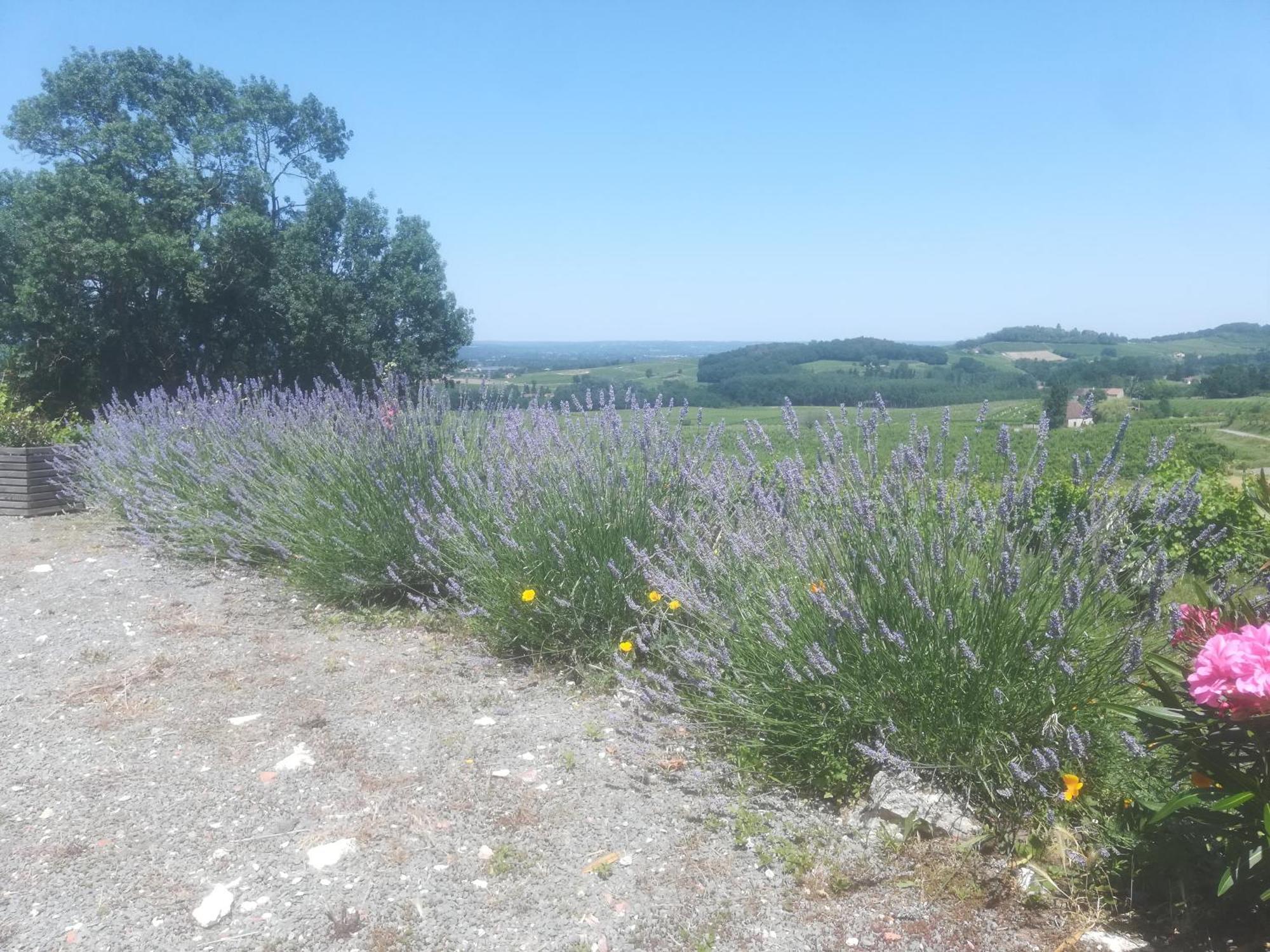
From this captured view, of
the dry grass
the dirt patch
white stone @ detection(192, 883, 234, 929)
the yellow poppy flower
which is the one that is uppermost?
the dirt patch

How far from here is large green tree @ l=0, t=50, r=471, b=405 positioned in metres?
12.5

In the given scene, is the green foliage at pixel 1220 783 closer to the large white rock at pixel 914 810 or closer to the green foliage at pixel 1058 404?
the large white rock at pixel 914 810

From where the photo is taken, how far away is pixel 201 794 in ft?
9.86

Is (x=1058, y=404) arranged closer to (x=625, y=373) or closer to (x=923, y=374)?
(x=923, y=374)

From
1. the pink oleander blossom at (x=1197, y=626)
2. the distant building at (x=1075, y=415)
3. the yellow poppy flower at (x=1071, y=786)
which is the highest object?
the distant building at (x=1075, y=415)

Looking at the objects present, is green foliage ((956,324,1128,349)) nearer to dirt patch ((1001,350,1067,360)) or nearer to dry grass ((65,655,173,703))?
dirt patch ((1001,350,1067,360))

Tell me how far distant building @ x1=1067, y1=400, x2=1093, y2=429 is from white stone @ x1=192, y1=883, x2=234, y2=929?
318 centimetres

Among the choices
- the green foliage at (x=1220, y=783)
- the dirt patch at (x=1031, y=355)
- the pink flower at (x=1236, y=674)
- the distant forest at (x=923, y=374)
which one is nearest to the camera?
the pink flower at (x=1236, y=674)

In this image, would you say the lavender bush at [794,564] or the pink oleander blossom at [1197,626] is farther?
the lavender bush at [794,564]

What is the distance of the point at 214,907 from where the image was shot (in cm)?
242

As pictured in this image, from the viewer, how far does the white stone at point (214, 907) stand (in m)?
2.37

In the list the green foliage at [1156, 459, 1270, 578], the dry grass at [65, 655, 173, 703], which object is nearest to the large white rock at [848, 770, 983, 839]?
the green foliage at [1156, 459, 1270, 578]

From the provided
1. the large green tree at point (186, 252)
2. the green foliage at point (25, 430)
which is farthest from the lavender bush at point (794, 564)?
the large green tree at point (186, 252)

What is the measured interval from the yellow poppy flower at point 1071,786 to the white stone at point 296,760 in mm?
2425
